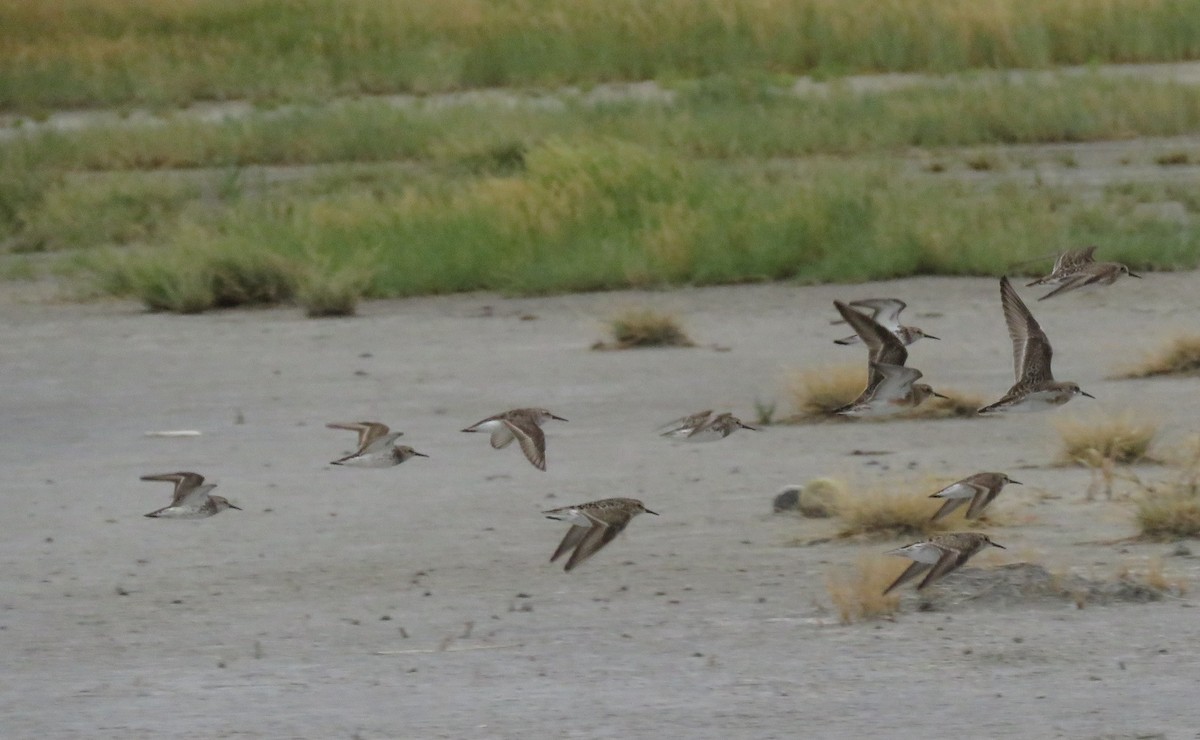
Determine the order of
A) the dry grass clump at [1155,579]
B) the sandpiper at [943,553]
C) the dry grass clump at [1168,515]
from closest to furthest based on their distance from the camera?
the sandpiper at [943,553]
the dry grass clump at [1155,579]
the dry grass clump at [1168,515]

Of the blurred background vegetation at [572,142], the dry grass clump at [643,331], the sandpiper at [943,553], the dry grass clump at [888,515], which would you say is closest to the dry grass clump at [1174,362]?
the dry grass clump at [643,331]

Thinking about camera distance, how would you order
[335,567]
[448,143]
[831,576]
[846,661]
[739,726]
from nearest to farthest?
[739,726], [846,661], [831,576], [335,567], [448,143]

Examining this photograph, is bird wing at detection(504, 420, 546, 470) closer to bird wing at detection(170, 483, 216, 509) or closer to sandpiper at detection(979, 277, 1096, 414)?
bird wing at detection(170, 483, 216, 509)

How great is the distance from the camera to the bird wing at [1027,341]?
777 centimetres

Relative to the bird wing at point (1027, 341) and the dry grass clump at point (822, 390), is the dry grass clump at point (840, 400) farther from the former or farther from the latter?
the bird wing at point (1027, 341)

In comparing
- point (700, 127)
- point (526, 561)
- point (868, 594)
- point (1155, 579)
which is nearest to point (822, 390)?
point (526, 561)

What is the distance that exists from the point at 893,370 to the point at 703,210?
1336 cm

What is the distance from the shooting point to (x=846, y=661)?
308 inches

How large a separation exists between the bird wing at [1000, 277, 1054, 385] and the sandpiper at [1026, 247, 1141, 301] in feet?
0.29

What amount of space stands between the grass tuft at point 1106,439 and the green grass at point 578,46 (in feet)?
105

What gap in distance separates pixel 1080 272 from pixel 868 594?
1.24 metres

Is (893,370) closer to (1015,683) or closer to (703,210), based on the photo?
(1015,683)

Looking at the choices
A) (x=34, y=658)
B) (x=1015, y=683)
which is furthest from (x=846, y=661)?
(x=34, y=658)

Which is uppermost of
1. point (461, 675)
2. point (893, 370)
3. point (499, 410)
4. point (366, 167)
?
point (893, 370)
